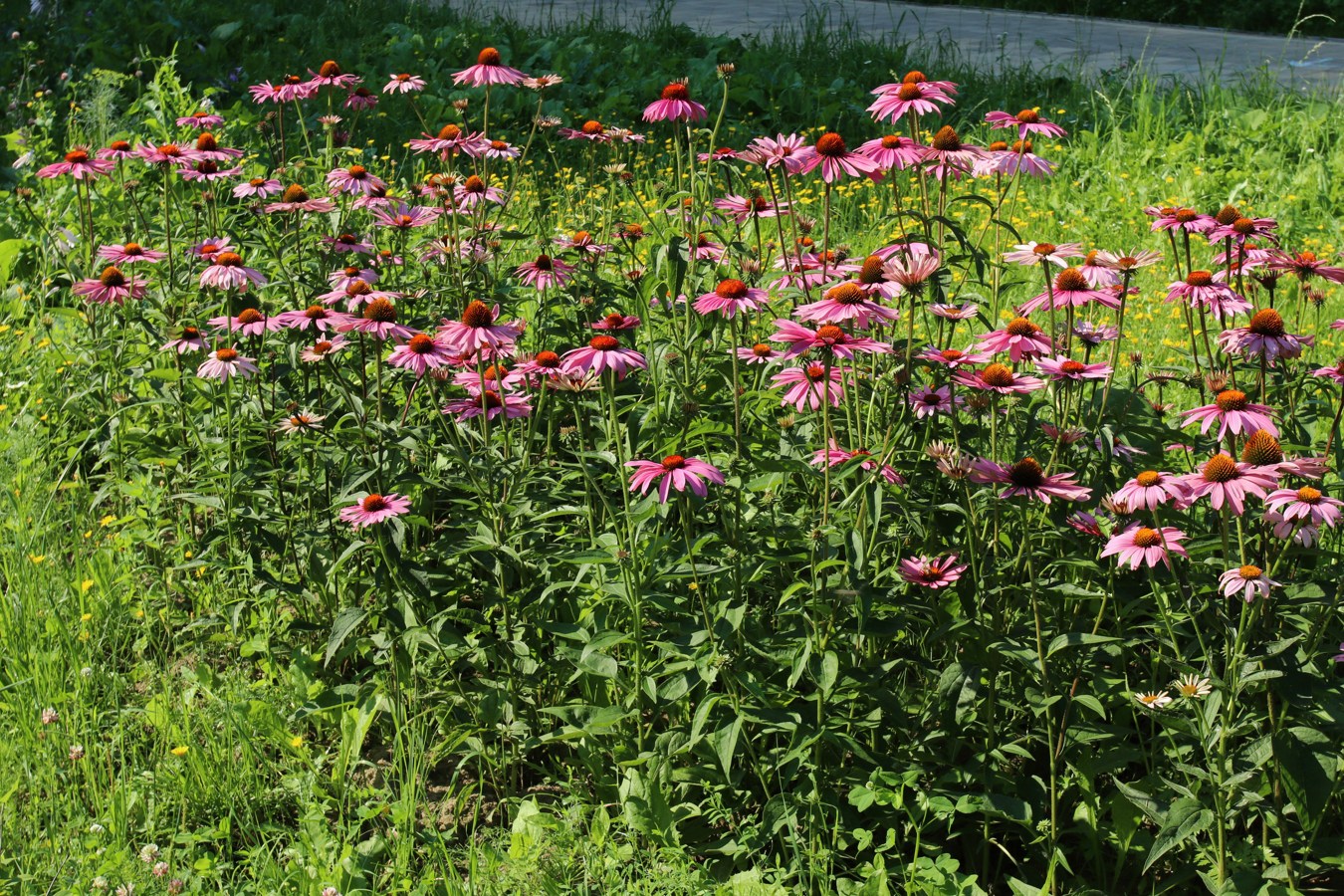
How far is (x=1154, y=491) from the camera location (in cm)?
184

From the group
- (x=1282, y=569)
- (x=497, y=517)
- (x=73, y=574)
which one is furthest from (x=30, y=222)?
(x=1282, y=569)

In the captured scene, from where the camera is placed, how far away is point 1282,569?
2.21 m

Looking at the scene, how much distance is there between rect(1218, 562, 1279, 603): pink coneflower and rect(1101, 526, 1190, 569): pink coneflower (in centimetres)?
7

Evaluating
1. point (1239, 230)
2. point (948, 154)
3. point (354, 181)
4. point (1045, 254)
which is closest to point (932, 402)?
point (1045, 254)

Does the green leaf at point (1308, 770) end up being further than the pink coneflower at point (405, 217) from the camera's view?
No

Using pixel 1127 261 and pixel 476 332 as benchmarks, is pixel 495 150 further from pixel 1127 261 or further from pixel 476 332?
pixel 1127 261

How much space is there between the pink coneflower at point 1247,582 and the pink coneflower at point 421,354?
132 centimetres

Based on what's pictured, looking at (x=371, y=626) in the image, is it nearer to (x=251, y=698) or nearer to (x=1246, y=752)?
(x=251, y=698)

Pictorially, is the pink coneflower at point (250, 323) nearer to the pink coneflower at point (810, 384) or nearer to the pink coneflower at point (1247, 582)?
the pink coneflower at point (810, 384)

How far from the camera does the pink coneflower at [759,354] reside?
96.7 inches

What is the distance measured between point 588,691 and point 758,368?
0.74 meters

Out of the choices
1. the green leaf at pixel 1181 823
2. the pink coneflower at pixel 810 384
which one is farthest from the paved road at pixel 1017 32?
the green leaf at pixel 1181 823

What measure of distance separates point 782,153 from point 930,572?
0.84 meters

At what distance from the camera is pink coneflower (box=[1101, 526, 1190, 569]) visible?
5.89ft
